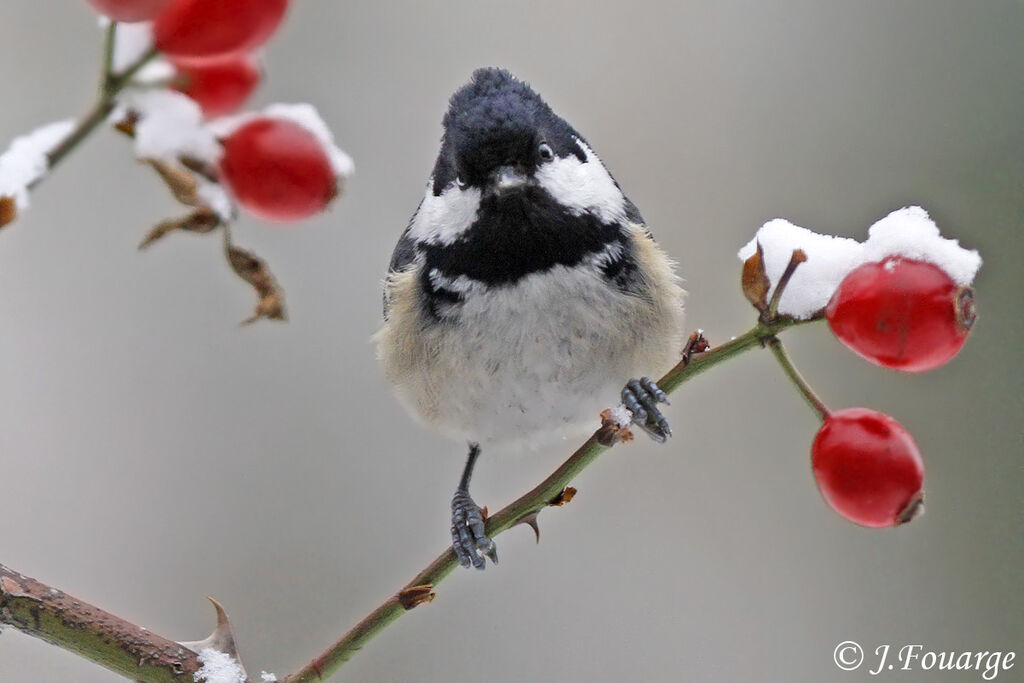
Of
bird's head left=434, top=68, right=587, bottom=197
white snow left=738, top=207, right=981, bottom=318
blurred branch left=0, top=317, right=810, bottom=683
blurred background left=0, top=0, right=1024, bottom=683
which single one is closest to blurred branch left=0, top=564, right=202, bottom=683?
blurred branch left=0, top=317, right=810, bottom=683

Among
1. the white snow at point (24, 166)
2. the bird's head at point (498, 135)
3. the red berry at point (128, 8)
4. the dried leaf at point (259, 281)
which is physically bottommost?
the white snow at point (24, 166)

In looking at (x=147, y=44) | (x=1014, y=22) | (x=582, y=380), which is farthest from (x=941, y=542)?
(x=147, y=44)

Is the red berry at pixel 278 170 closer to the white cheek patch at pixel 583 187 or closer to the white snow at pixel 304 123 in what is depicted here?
the white snow at pixel 304 123

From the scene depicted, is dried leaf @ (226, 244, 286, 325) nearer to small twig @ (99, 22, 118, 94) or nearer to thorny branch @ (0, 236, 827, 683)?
small twig @ (99, 22, 118, 94)

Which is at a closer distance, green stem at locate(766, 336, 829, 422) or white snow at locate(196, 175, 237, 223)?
white snow at locate(196, 175, 237, 223)

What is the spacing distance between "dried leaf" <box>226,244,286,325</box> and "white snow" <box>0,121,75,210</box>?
95 millimetres

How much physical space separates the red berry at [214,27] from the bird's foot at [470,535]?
0.96 meters

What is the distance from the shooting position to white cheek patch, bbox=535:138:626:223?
1.35 metres

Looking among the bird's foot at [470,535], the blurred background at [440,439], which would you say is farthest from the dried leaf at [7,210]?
the blurred background at [440,439]

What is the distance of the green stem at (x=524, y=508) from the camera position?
2.57 feet

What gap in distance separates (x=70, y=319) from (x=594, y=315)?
6.87 ft

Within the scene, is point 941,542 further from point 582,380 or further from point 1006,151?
point 582,380

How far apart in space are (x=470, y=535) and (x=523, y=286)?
16.9 inches

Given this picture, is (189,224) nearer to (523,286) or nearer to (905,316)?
(905,316)
